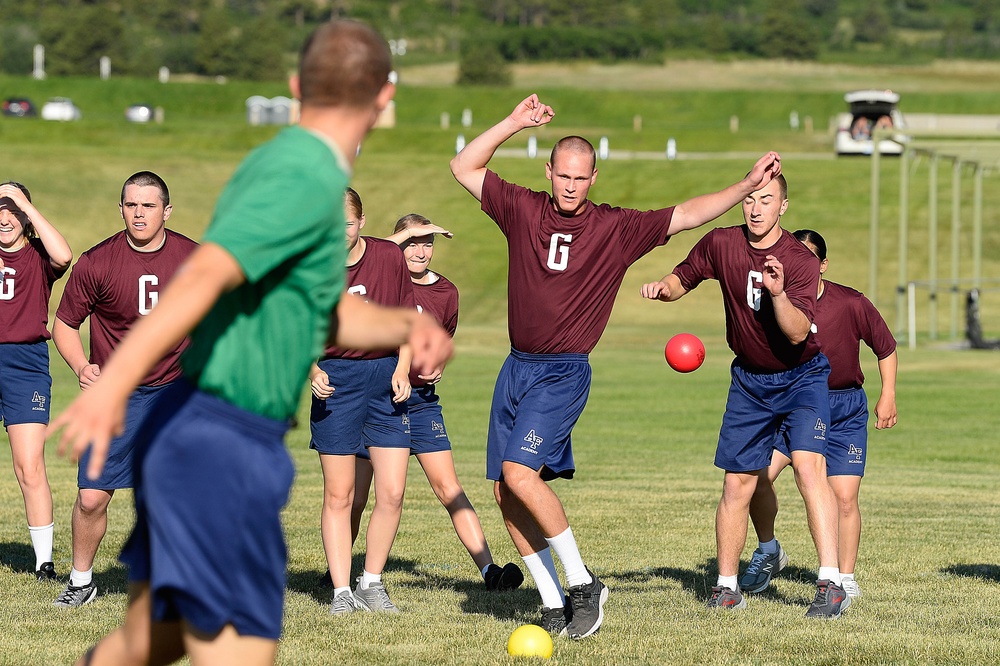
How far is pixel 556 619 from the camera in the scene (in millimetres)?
6988

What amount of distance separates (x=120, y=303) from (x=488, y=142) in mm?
2127

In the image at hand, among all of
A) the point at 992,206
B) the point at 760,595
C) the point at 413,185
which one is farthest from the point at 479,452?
the point at 992,206

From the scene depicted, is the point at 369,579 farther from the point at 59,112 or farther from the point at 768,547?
the point at 59,112

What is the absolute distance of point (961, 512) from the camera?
37.3 feet

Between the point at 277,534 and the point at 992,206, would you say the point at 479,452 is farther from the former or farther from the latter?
the point at 992,206

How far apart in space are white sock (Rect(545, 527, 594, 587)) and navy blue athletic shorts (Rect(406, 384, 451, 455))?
162 cm

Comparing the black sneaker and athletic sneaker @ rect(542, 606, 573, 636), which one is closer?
athletic sneaker @ rect(542, 606, 573, 636)

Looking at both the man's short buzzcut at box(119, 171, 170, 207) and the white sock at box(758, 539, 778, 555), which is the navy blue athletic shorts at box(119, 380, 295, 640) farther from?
the white sock at box(758, 539, 778, 555)

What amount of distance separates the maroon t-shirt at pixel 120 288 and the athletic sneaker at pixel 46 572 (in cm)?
160

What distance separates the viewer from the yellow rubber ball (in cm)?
637

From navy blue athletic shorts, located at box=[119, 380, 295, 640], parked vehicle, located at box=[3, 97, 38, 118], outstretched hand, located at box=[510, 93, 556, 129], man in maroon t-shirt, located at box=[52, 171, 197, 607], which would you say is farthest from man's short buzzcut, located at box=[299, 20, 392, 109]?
parked vehicle, located at box=[3, 97, 38, 118]

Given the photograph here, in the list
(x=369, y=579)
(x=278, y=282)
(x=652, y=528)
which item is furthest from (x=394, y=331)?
(x=652, y=528)

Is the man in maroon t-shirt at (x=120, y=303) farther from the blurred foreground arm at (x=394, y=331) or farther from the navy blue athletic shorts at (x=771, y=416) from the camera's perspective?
the blurred foreground arm at (x=394, y=331)

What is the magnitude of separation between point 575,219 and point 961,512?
19.1 ft
